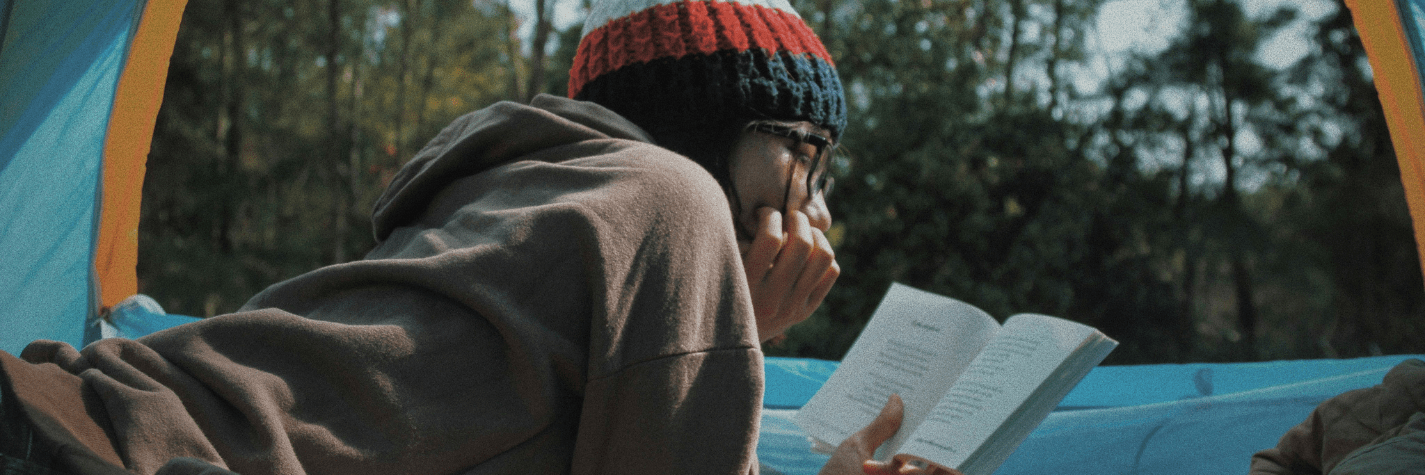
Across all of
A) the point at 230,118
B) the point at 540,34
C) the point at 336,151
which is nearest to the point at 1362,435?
the point at 540,34

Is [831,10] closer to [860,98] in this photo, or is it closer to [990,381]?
[860,98]

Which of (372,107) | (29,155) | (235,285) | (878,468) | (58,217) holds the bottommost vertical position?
(235,285)

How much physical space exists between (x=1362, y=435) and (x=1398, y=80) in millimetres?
724

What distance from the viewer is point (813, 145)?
4.25 ft

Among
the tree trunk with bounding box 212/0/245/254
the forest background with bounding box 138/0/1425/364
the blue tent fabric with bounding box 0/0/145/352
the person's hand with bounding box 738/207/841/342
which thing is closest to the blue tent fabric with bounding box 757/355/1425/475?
the person's hand with bounding box 738/207/841/342

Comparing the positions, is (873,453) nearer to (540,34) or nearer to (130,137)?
(130,137)

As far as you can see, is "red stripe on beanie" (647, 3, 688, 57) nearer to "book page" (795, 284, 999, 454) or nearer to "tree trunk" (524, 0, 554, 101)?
"book page" (795, 284, 999, 454)

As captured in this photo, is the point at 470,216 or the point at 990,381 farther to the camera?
the point at 990,381

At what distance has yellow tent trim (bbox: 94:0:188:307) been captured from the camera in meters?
2.03

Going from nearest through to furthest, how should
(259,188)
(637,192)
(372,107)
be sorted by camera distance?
(637,192), (259,188), (372,107)

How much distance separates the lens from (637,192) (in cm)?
84

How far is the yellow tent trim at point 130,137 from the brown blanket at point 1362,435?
7.56ft

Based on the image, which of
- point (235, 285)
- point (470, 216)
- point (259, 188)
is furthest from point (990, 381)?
point (259, 188)

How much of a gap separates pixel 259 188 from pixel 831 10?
7.13 metres
